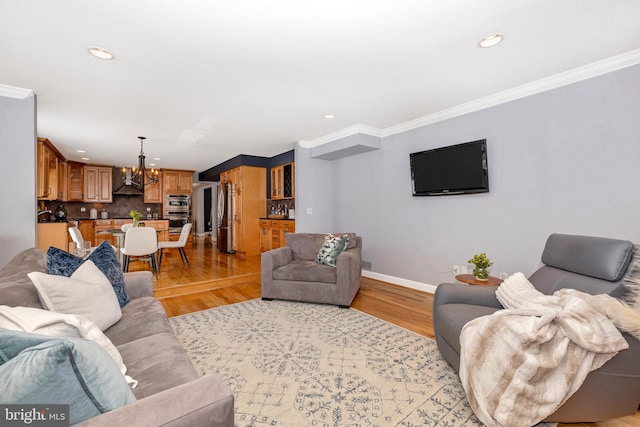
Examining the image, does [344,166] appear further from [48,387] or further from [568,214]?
[48,387]

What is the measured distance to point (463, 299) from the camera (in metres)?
2.12

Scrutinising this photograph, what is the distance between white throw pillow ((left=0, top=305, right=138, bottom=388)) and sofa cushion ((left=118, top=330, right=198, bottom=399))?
0.23 feet

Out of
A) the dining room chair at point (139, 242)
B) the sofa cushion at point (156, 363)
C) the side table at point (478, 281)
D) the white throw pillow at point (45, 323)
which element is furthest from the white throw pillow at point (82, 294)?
the side table at point (478, 281)

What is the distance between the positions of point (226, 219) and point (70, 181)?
12.6ft

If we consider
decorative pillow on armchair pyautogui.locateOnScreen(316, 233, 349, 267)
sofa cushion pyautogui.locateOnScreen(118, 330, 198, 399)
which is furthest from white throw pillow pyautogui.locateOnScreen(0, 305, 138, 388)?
decorative pillow on armchair pyautogui.locateOnScreen(316, 233, 349, 267)

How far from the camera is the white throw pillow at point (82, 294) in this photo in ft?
4.58

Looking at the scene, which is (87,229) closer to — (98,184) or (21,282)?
(98,184)

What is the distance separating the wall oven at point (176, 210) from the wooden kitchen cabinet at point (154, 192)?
210 millimetres

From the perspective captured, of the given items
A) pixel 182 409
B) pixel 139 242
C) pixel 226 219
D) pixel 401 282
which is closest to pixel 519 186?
pixel 401 282

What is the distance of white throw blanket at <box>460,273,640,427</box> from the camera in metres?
1.33

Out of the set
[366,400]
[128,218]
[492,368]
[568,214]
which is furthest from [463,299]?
[128,218]

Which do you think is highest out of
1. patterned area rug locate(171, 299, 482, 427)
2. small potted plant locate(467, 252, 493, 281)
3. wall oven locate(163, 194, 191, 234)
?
wall oven locate(163, 194, 191, 234)

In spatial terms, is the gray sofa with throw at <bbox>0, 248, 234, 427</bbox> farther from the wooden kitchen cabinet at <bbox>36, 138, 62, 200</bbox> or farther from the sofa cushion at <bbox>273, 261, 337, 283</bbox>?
the wooden kitchen cabinet at <bbox>36, 138, 62, 200</bbox>

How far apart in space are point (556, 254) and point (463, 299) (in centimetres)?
78
